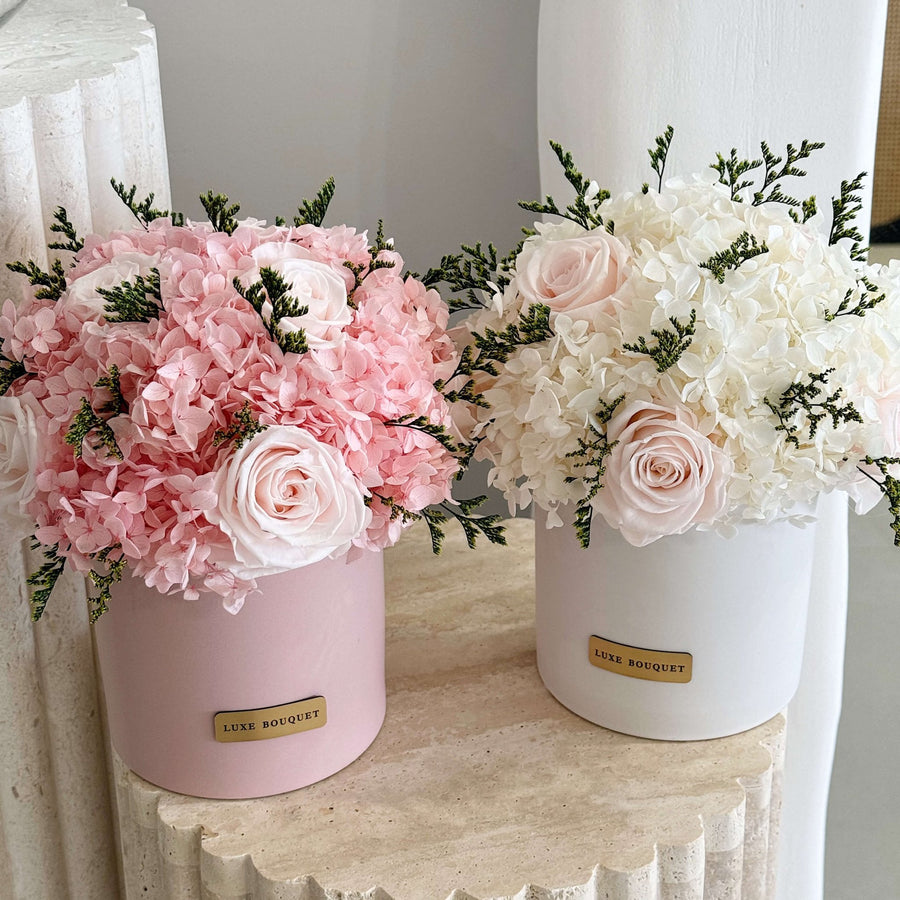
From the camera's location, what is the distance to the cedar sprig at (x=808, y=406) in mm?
647

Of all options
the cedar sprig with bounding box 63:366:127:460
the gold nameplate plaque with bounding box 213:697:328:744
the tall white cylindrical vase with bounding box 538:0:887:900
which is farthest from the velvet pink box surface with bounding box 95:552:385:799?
the tall white cylindrical vase with bounding box 538:0:887:900

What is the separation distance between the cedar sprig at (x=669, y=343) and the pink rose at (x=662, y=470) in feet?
0.10

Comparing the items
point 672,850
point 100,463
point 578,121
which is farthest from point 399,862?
point 578,121

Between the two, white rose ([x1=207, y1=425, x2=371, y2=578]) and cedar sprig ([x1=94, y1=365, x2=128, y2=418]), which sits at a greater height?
cedar sprig ([x1=94, y1=365, x2=128, y2=418])

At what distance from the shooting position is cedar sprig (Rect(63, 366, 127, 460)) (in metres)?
0.61

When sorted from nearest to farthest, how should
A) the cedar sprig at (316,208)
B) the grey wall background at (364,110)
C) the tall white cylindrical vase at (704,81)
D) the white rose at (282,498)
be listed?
the white rose at (282,498) < the cedar sprig at (316,208) < the tall white cylindrical vase at (704,81) < the grey wall background at (364,110)

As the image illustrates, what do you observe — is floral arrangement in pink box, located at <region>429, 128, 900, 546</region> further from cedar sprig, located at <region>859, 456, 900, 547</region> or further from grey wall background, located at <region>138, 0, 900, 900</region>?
grey wall background, located at <region>138, 0, 900, 900</region>

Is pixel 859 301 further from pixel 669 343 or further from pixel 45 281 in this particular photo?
pixel 45 281

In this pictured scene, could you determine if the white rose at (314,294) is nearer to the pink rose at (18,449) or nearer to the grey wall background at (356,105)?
the pink rose at (18,449)

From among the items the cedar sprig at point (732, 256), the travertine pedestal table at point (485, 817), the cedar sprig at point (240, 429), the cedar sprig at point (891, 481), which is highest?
the cedar sprig at point (732, 256)

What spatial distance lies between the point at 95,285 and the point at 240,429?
15 cm

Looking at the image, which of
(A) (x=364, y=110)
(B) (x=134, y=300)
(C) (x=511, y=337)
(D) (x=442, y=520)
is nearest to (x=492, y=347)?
(C) (x=511, y=337)

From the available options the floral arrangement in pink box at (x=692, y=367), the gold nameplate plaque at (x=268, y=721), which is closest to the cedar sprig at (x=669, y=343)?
the floral arrangement in pink box at (x=692, y=367)

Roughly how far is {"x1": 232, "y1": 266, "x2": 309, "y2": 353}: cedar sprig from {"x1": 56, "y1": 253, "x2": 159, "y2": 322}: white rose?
0.27 ft
